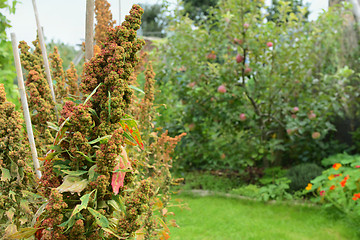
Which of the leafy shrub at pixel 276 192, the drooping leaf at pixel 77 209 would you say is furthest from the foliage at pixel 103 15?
the leafy shrub at pixel 276 192

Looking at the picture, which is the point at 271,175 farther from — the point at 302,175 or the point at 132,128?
the point at 132,128

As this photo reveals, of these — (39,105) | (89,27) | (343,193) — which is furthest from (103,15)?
(343,193)

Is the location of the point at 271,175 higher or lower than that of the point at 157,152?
lower

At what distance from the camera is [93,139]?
879 millimetres

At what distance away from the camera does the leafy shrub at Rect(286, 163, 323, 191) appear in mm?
4160

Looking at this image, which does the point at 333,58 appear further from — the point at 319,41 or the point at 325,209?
the point at 325,209

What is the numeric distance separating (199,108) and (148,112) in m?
2.67

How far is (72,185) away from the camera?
79 cm

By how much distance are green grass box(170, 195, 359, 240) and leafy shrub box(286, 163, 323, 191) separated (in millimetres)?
465

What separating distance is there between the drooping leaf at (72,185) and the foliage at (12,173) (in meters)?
0.35

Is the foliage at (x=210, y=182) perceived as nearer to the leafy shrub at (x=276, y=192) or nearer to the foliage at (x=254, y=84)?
the foliage at (x=254, y=84)

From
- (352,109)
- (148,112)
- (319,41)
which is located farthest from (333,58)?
(148,112)

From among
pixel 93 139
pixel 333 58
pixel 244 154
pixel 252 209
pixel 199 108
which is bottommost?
pixel 252 209

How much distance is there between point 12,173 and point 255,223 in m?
2.79
